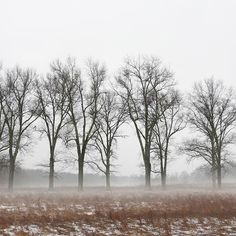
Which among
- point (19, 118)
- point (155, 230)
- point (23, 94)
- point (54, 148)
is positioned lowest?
point (155, 230)

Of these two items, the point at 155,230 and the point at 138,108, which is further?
the point at 138,108

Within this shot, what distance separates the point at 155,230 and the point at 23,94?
86.8ft

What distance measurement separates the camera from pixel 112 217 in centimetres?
1570

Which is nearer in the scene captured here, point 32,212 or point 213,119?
point 32,212

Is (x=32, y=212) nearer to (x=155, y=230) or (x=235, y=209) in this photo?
(x=155, y=230)

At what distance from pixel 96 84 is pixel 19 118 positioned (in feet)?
28.8

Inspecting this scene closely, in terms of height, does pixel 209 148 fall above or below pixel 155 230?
above

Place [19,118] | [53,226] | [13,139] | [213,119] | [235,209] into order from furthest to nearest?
[213,119], [13,139], [19,118], [235,209], [53,226]

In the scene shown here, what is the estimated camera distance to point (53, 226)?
13727 mm

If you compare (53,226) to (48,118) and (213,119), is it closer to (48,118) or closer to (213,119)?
(48,118)

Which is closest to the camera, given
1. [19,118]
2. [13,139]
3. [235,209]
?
[235,209]

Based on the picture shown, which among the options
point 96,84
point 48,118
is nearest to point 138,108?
point 96,84

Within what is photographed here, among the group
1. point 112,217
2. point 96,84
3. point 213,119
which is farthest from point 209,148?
point 112,217

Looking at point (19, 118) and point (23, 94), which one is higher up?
point (23, 94)
